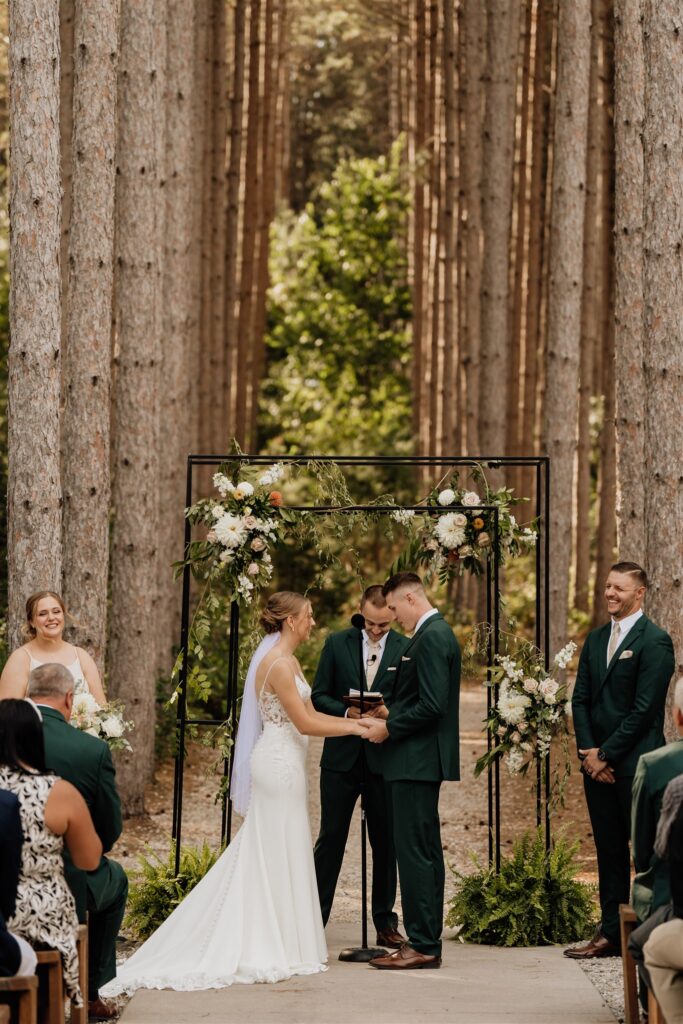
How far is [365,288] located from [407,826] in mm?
25679

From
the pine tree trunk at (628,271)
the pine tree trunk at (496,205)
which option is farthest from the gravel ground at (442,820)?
the pine tree trunk at (496,205)

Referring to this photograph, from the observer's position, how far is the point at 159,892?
340 inches

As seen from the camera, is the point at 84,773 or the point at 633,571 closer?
the point at 84,773

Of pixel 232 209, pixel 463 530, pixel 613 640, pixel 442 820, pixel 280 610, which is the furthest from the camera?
pixel 232 209

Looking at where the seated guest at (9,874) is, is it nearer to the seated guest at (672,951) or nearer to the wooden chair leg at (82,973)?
the wooden chair leg at (82,973)

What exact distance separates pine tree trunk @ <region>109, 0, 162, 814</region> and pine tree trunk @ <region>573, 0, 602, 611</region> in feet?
29.3

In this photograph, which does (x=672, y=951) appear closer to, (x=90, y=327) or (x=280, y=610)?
(x=280, y=610)

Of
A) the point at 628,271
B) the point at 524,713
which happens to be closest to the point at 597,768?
the point at 524,713

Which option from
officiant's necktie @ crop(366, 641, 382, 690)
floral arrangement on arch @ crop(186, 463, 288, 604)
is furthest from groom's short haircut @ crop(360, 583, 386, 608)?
floral arrangement on arch @ crop(186, 463, 288, 604)

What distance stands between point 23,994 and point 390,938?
3347mm

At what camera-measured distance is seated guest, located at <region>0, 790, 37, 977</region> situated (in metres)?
5.36

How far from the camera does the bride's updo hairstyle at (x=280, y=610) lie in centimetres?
782

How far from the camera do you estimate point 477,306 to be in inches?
827

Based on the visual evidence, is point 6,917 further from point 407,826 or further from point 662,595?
point 662,595
